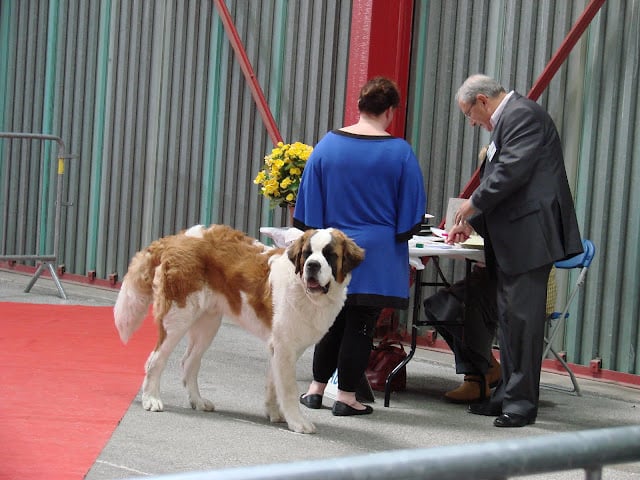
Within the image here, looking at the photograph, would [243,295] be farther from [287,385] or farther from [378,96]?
[378,96]

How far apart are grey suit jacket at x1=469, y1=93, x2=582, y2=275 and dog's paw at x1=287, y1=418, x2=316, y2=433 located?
1379mm

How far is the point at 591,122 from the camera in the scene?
714cm

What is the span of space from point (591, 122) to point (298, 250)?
131 inches

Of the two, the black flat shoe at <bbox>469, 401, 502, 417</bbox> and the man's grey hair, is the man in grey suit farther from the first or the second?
the black flat shoe at <bbox>469, 401, 502, 417</bbox>

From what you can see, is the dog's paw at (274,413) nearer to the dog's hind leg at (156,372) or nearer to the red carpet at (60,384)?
the dog's hind leg at (156,372)

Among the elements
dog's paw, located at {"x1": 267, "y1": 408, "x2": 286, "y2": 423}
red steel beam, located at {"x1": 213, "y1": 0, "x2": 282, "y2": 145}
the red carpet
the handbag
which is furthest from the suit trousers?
red steel beam, located at {"x1": 213, "y1": 0, "x2": 282, "y2": 145}

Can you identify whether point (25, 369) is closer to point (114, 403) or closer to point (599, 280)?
point (114, 403)

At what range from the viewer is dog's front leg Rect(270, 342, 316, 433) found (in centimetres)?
482

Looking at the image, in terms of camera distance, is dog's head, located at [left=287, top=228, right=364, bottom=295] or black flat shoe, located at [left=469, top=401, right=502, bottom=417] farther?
black flat shoe, located at [left=469, top=401, right=502, bottom=417]

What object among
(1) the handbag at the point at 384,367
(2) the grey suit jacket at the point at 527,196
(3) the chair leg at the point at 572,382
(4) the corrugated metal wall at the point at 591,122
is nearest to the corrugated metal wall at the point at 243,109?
(4) the corrugated metal wall at the point at 591,122

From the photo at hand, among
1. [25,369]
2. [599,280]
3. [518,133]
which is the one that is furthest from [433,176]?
[25,369]

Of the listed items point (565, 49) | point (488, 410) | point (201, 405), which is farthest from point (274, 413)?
point (565, 49)

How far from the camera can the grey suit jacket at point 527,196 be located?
5.23 m

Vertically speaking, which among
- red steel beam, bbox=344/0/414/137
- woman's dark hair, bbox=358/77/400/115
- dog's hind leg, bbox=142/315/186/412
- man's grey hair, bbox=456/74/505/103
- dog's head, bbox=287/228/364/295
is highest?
red steel beam, bbox=344/0/414/137
